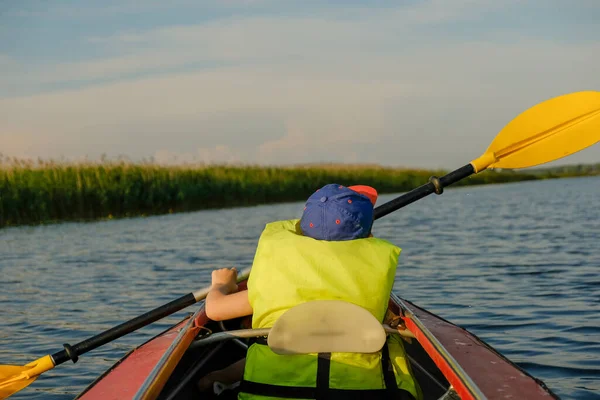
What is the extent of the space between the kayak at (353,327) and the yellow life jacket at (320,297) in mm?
159

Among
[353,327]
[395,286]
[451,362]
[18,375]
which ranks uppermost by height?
[353,327]

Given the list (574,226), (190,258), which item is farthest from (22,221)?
(574,226)

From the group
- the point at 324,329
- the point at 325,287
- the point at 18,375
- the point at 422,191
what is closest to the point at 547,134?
the point at 422,191

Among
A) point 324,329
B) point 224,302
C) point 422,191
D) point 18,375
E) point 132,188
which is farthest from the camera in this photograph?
point 132,188

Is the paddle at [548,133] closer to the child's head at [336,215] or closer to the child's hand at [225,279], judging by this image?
the child's hand at [225,279]

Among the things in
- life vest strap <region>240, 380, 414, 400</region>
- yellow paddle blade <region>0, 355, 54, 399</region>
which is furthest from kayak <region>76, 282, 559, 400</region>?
yellow paddle blade <region>0, 355, 54, 399</region>

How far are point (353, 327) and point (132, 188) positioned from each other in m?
15.0

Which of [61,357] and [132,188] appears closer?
[61,357]

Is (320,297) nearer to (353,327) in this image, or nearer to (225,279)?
(353,327)

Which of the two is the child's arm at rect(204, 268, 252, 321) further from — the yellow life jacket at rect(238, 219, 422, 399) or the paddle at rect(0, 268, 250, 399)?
the paddle at rect(0, 268, 250, 399)

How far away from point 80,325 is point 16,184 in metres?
9.49

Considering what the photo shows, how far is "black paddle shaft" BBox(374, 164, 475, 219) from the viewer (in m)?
5.19

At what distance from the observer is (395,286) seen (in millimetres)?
8234

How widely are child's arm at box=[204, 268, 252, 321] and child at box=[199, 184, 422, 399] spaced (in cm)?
21
